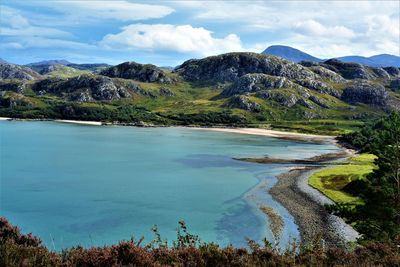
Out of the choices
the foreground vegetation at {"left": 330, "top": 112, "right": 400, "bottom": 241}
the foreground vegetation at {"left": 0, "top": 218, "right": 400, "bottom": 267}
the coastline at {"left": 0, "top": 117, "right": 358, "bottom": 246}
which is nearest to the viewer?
the foreground vegetation at {"left": 0, "top": 218, "right": 400, "bottom": 267}

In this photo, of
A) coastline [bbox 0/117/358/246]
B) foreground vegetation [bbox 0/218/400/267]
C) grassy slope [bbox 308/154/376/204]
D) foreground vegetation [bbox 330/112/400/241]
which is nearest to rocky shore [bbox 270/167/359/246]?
coastline [bbox 0/117/358/246]

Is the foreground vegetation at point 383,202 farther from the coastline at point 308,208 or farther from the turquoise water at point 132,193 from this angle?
Result: the turquoise water at point 132,193

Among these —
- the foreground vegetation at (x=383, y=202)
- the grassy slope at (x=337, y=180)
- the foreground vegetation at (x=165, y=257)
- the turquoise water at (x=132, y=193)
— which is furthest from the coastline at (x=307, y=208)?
the foreground vegetation at (x=165, y=257)

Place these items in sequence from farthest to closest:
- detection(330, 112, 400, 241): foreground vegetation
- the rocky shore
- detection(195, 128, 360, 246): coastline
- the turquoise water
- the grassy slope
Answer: the grassy slope
the turquoise water
detection(195, 128, 360, 246): coastline
the rocky shore
detection(330, 112, 400, 241): foreground vegetation

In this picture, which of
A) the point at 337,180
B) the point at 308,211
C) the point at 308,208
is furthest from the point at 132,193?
the point at 337,180

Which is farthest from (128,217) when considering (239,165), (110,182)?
(239,165)

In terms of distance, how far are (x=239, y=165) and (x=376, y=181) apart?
254 feet

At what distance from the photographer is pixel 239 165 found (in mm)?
128250

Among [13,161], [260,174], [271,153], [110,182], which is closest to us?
[110,182]

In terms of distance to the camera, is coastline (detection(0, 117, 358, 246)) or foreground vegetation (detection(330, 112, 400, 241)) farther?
coastline (detection(0, 117, 358, 246))

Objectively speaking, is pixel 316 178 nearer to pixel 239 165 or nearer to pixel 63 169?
pixel 239 165

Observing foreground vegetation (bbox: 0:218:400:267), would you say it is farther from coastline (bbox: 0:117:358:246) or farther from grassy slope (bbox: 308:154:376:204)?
grassy slope (bbox: 308:154:376:204)

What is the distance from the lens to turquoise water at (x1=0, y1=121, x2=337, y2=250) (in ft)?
200

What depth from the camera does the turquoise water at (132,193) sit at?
2405 inches
